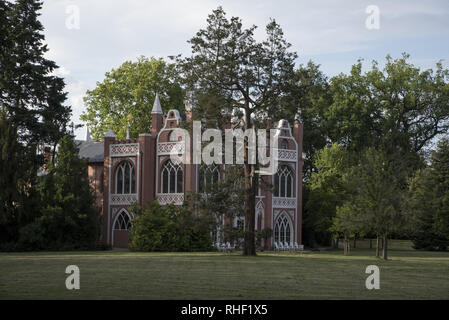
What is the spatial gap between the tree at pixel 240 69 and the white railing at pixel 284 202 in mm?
15690

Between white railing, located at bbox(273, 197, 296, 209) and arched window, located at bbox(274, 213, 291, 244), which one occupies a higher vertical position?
white railing, located at bbox(273, 197, 296, 209)

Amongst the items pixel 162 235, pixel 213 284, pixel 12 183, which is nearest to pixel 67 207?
pixel 12 183

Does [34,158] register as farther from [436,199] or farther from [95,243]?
[436,199]

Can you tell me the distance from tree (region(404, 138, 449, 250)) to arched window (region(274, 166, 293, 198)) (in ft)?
32.6

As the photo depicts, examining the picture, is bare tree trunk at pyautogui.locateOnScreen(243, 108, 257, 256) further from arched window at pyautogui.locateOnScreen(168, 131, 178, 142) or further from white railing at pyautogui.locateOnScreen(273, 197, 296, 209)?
white railing at pyautogui.locateOnScreen(273, 197, 296, 209)

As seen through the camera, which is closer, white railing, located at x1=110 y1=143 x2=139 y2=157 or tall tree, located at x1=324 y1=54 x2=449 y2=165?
white railing, located at x1=110 y1=143 x2=139 y2=157

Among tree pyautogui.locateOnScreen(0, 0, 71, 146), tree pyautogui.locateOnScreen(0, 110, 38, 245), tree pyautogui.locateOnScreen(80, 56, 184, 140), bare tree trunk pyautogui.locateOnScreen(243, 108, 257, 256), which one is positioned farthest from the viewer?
tree pyautogui.locateOnScreen(80, 56, 184, 140)

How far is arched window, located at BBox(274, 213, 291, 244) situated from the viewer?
50.9m

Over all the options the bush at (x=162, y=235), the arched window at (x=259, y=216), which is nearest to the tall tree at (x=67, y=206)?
the bush at (x=162, y=235)

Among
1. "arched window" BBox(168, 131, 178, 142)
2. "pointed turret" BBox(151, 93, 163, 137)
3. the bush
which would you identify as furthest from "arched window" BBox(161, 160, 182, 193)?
the bush

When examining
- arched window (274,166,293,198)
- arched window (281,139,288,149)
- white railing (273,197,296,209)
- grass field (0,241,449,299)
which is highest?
arched window (281,139,288,149)

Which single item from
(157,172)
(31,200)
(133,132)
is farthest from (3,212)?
(133,132)

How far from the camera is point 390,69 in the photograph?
69.4 m

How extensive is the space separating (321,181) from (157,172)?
14.7 meters
